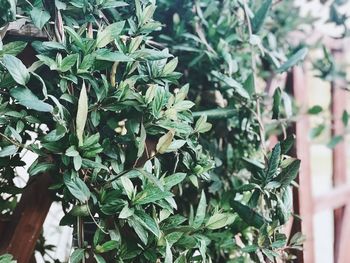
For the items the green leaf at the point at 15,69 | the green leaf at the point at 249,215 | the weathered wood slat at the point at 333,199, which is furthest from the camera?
the weathered wood slat at the point at 333,199

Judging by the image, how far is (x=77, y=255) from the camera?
0.60 meters

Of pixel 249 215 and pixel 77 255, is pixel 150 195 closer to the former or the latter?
pixel 77 255

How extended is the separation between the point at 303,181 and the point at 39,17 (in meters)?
0.93

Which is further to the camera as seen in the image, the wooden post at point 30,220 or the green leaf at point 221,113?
the green leaf at point 221,113

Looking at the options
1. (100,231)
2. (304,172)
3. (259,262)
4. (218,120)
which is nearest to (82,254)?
(100,231)

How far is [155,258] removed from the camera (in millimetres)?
637

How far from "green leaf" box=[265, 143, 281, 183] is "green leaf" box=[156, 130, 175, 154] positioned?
0.67 ft

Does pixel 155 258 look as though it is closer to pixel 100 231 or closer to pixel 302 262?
pixel 100 231

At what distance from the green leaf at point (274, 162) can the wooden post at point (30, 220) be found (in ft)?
1.36

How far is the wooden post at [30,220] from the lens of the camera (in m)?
0.76

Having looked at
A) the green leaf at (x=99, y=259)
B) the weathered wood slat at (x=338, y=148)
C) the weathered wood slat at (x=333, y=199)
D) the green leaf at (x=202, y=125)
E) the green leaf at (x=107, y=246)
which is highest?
the green leaf at (x=202, y=125)

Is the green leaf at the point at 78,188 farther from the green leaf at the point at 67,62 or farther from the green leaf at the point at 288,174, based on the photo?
the green leaf at the point at 288,174

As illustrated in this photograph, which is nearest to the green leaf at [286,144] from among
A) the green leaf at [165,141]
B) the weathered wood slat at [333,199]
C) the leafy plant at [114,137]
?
the leafy plant at [114,137]

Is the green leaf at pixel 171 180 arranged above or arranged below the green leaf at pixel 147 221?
above
